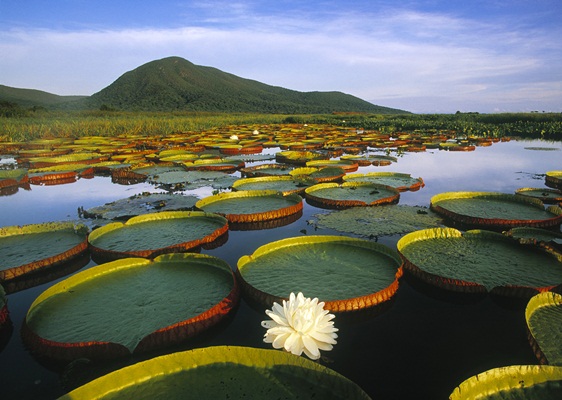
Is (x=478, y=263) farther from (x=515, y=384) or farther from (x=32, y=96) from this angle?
(x=32, y=96)

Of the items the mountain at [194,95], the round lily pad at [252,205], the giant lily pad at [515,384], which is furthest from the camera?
the mountain at [194,95]

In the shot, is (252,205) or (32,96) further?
(32,96)

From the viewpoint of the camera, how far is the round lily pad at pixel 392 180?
6.69 metres

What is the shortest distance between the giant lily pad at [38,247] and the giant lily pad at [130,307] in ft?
2.70

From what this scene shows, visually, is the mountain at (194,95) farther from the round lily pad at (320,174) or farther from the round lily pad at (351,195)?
the round lily pad at (351,195)

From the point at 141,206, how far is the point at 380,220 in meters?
3.67

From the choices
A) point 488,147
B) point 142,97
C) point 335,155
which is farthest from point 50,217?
point 142,97

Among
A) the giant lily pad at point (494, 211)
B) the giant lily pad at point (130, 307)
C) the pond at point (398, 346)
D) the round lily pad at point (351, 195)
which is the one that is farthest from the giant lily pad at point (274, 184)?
the giant lily pad at point (130, 307)

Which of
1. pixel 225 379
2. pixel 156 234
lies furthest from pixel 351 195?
pixel 225 379

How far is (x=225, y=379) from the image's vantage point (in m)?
1.70

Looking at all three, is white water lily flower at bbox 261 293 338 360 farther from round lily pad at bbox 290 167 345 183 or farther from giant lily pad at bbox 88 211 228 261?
round lily pad at bbox 290 167 345 183

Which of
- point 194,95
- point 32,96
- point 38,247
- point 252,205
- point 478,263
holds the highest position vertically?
point 194,95

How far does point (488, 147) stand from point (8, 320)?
16.1m

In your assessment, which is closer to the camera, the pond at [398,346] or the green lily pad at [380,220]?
the pond at [398,346]
